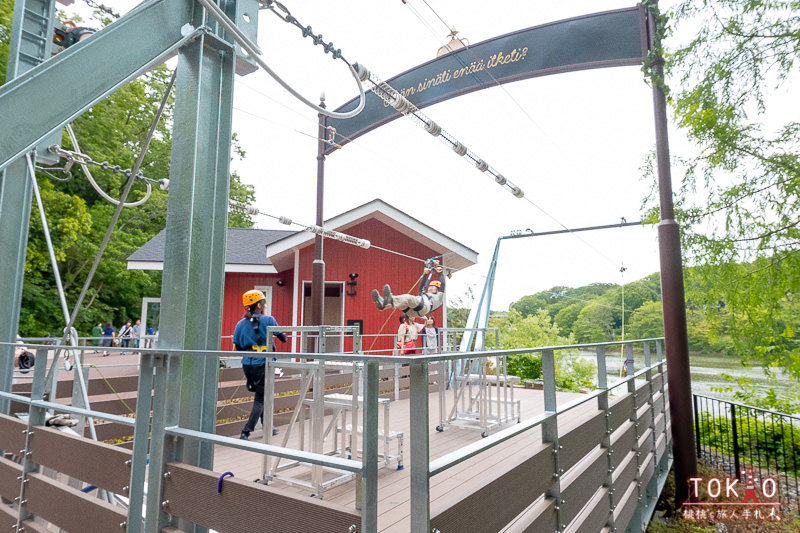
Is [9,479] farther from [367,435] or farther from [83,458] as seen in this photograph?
[367,435]

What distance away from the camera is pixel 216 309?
8.10ft

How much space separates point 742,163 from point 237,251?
505 inches

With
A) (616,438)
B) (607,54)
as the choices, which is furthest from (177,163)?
(607,54)

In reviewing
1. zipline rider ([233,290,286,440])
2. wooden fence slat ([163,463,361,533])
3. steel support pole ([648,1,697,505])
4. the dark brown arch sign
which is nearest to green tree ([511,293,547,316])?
the dark brown arch sign

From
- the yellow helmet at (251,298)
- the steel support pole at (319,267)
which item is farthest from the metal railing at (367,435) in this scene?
the steel support pole at (319,267)

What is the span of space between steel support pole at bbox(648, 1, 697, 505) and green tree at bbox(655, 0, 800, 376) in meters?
1.27

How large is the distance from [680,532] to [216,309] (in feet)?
20.9

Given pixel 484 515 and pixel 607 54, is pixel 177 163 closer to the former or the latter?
pixel 484 515

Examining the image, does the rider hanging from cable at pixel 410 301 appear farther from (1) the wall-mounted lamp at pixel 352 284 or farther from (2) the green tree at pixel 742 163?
(1) the wall-mounted lamp at pixel 352 284

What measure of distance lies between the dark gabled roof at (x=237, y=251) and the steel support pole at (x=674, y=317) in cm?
918

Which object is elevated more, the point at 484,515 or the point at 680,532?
the point at 484,515

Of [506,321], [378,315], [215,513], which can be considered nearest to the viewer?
[215,513]

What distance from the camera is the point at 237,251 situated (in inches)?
560

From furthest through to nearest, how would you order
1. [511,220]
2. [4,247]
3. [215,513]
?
[511,220] < [4,247] < [215,513]
